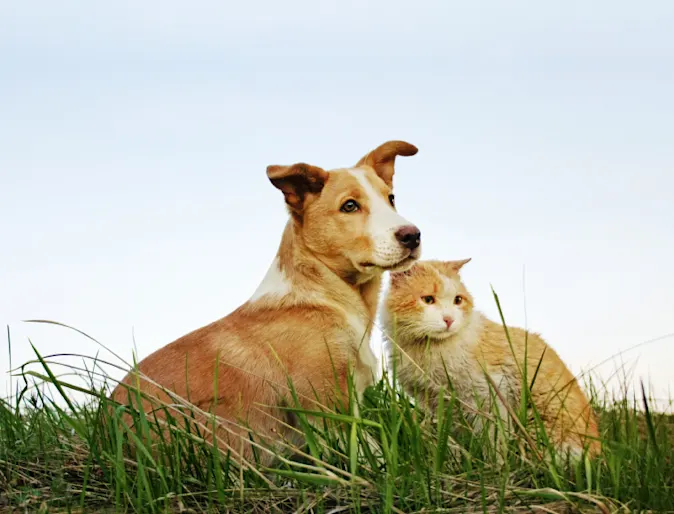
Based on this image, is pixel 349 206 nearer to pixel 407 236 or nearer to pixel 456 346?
pixel 407 236

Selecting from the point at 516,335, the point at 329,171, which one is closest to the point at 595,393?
the point at 516,335

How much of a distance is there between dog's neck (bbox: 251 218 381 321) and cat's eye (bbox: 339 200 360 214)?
0.31 metres

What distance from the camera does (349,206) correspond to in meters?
4.75

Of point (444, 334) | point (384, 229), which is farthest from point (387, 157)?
point (444, 334)

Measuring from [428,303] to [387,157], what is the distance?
1.20m

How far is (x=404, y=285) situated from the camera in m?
6.00

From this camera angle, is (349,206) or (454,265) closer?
(349,206)

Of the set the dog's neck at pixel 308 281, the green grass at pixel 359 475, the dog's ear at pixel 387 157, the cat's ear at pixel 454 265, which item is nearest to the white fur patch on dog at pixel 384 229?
the dog's neck at pixel 308 281

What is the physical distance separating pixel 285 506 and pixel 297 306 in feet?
4.67

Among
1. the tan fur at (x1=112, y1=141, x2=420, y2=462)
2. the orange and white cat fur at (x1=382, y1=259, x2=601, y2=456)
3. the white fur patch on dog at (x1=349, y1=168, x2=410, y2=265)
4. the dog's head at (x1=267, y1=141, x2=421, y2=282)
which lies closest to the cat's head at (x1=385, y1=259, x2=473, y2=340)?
the orange and white cat fur at (x1=382, y1=259, x2=601, y2=456)

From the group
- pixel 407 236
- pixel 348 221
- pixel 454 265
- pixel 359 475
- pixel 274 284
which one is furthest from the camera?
pixel 454 265

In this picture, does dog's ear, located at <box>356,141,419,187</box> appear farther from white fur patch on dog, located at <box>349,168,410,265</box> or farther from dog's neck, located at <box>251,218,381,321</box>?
dog's neck, located at <box>251,218,381,321</box>

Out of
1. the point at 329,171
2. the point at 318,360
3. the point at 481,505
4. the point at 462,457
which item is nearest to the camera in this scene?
the point at 481,505

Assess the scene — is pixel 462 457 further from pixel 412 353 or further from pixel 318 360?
pixel 412 353
